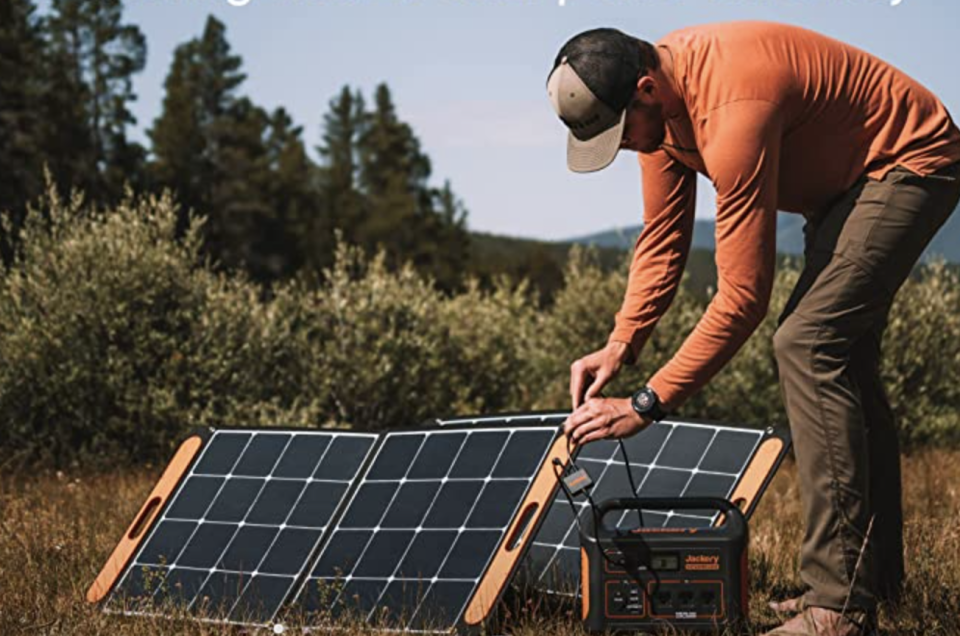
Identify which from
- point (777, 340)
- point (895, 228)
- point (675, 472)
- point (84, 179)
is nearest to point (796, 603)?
point (675, 472)

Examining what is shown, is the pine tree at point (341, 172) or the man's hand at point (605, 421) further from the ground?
the man's hand at point (605, 421)

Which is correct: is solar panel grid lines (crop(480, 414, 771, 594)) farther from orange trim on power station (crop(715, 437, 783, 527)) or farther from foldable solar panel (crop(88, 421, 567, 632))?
foldable solar panel (crop(88, 421, 567, 632))

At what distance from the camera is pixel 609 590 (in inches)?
178

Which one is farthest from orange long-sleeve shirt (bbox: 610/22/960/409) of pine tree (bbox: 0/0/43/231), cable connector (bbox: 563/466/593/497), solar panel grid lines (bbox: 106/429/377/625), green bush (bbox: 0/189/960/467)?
pine tree (bbox: 0/0/43/231)

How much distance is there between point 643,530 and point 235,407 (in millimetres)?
7514

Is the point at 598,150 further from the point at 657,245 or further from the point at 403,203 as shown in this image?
the point at 403,203

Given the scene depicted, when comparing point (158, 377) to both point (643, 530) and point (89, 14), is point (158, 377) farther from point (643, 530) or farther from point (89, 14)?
point (89, 14)

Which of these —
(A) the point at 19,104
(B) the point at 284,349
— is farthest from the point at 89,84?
(B) the point at 284,349

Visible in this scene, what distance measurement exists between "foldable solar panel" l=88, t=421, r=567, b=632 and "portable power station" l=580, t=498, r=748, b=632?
331 millimetres

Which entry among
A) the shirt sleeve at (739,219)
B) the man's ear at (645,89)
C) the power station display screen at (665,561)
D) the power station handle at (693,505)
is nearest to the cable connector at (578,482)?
the power station handle at (693,505)

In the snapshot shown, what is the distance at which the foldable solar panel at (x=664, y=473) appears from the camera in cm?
540

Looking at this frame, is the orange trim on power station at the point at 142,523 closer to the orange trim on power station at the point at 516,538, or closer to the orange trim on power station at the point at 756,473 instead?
the orange trim on power station at the point at 516,538

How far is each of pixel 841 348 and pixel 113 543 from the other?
384 centimetres

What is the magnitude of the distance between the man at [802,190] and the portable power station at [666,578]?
216mm
